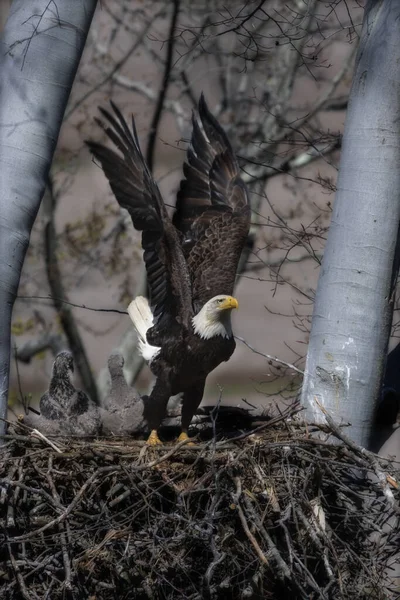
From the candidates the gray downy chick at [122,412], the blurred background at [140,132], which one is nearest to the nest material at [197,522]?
the gray downy chick at [122,412]

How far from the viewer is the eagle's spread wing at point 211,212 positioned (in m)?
7.87

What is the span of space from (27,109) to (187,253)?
207cm

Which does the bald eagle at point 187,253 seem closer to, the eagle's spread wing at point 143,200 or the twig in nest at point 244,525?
the eagle's spread wing at point 143,200

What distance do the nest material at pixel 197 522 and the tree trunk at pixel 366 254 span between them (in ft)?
1.24

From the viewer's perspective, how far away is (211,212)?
8.15 meters

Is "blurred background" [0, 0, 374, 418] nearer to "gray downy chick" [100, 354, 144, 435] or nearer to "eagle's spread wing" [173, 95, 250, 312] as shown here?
"eagle's spread wing" [173, 95, 250, 312]

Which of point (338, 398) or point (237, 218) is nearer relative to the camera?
point (338, 398)

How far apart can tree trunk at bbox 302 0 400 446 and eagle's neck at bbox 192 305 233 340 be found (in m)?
1.14

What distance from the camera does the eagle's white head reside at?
7.26 m

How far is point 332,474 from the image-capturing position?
597 centimetres

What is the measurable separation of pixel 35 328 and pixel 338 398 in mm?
7940

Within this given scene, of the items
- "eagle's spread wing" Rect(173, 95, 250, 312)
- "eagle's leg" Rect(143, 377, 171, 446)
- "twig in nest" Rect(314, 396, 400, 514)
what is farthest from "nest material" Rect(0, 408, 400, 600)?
"eagle's spread wing" Rect(173, 95, 250, 312)

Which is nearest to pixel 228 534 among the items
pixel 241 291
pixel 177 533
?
pixel 177 533

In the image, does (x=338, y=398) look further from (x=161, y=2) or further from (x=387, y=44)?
(x=161, y=2)
